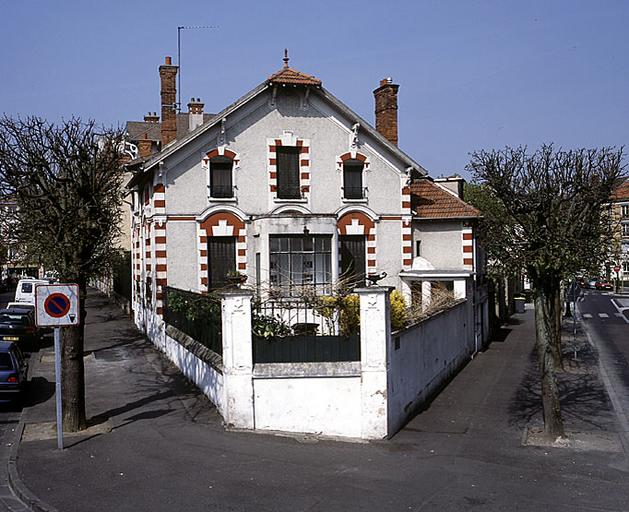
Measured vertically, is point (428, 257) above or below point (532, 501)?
above

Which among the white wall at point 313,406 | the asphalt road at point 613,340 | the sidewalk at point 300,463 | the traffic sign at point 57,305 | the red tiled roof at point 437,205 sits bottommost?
the asphalt road at point 613,340

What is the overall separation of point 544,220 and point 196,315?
29.5 ft

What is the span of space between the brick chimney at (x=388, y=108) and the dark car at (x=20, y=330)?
1653cm

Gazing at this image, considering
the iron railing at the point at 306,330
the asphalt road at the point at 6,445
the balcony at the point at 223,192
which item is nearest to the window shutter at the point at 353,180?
the balcony at the point at 223,192

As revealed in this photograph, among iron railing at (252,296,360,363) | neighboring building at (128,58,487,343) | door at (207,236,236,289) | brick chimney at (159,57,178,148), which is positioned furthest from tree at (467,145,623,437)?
brick chimney at (159,57,178,148)

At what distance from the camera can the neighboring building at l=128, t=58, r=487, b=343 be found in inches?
1016

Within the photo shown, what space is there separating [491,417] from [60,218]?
10813mm

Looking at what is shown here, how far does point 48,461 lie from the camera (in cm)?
1227

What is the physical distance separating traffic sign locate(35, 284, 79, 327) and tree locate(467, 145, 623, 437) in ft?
30.1

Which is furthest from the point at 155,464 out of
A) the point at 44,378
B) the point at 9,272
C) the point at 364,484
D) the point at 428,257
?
the point at 9,272

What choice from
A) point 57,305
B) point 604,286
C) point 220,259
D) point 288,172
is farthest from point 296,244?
point 604,286

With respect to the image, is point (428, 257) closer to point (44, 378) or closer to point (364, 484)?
point (44, 378)

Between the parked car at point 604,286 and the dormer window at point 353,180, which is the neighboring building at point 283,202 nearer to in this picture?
the dormer window at point 353,180

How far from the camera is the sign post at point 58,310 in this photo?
12812 mm
